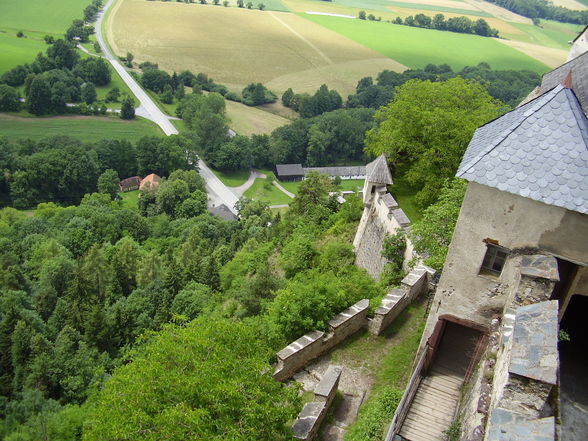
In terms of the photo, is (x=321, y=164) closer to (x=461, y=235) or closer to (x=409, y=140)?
(x=409, y=140)

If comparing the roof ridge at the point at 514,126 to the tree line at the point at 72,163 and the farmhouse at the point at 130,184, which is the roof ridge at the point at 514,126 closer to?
the tree line at the point at 72,163

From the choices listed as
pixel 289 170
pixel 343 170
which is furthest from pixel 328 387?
pixel 343 170

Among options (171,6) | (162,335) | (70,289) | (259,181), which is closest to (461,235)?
(162,335)

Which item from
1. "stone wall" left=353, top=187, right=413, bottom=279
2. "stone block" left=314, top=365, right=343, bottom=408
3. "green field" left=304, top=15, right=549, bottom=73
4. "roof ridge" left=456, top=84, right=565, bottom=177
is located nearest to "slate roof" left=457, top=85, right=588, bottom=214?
"roof ridge" left=456, top=84, right=565, bottom=177

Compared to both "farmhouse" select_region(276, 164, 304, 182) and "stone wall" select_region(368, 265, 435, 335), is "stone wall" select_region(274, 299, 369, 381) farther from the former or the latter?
"farmhouse" select_region(276, 164, 304, 182)

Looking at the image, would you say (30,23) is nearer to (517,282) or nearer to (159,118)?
(159,118)

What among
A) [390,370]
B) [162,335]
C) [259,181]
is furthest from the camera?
[259,181]

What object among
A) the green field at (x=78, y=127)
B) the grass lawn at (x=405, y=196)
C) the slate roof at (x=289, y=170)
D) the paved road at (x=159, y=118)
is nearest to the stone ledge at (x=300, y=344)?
the grass lawn at (x=405, y=196)
